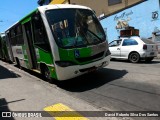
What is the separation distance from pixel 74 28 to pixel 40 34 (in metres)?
1.32

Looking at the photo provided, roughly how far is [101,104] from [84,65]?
2.33 m

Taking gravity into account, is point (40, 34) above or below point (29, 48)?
above

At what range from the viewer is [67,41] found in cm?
832

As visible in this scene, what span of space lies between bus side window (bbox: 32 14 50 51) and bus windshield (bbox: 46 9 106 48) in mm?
417

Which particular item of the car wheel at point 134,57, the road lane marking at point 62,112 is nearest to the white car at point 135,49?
the car wheel at point 134,57

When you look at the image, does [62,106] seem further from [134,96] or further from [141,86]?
[141,86]

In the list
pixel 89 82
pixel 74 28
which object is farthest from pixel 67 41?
pixel 89 82

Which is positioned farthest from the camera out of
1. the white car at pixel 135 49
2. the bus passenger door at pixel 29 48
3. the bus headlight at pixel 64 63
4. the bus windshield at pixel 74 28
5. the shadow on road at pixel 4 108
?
the white car at pixel 135 49

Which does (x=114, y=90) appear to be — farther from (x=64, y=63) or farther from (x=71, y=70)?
(x=64, y=63)

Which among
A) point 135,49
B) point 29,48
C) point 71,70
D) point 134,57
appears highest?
point 29,48

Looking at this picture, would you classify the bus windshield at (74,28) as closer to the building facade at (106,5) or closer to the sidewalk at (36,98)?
the sidewalk at (36,98)

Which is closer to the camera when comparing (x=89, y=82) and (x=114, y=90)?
(x=114, y=90)

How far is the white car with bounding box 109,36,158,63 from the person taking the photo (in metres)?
13.7

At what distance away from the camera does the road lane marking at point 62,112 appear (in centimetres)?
563
